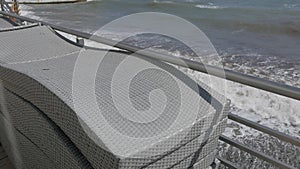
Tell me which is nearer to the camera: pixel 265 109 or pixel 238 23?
pixel 265 109

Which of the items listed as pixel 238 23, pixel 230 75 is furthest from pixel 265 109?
pixel 238 23

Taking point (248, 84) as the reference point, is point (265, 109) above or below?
below

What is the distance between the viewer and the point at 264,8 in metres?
17.5

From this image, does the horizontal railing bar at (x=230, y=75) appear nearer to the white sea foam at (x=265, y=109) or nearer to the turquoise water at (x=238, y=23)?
the white sea foam at (x=265, y=109)

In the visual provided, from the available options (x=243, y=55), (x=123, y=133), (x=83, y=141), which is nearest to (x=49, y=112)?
(x=83, y=141)

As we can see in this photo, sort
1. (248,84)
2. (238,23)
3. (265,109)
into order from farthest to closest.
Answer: (238,23)
(265,109)
(248,84)

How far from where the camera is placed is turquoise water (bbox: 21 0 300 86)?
8273mm

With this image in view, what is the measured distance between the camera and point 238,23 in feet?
45.0

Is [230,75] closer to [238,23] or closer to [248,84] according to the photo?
[248,84]

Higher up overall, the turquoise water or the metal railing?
the metal railing

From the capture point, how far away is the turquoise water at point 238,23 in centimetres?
827

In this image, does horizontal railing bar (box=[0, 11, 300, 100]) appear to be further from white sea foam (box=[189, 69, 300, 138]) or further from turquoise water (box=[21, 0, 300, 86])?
turquoise water (box=[21, 0, 300, 86])

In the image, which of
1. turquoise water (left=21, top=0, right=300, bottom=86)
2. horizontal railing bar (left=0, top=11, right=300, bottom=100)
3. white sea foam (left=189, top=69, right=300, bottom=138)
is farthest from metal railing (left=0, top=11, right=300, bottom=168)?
turquoise water (left=21, top=0, right=300, bottom=86)

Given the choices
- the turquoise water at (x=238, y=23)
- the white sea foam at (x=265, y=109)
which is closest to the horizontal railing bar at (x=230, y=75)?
the white sea foam at (x=265, y=109)
